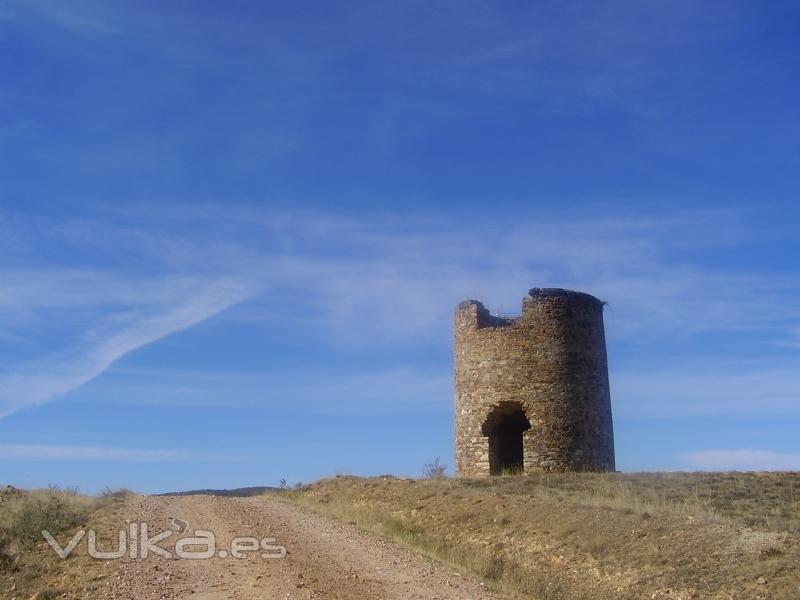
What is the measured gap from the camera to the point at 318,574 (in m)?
10.9

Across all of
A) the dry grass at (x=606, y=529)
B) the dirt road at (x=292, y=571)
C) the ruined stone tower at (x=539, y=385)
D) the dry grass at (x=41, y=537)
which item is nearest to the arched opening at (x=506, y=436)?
the ruined stone tower at (x=539, y=385)

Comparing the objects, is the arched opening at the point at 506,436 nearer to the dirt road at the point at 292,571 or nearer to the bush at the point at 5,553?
the dirt road at the point at 292,571

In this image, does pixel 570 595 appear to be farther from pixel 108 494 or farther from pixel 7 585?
pixel 108 494

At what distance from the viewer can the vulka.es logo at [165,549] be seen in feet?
40.4

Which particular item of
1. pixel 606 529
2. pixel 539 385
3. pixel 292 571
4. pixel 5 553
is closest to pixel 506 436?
pixel 539 385

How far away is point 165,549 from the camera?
12.8m

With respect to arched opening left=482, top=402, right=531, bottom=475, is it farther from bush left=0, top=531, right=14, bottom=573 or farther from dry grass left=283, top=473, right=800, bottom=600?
bush left=0, top=531, right=14, bottom=573

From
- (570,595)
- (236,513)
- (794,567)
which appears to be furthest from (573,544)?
(236,513)

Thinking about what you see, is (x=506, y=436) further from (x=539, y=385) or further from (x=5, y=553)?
(x=5, y=553)

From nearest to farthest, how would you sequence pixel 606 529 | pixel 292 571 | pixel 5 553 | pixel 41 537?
1. pixel 292 571
2. pixel 606 529
3. pixel 5 553
4. pixel 41 537

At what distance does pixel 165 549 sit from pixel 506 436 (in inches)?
572

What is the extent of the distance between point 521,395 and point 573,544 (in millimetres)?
10511

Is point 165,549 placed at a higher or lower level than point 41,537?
lower

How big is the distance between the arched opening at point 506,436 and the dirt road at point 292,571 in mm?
8681
